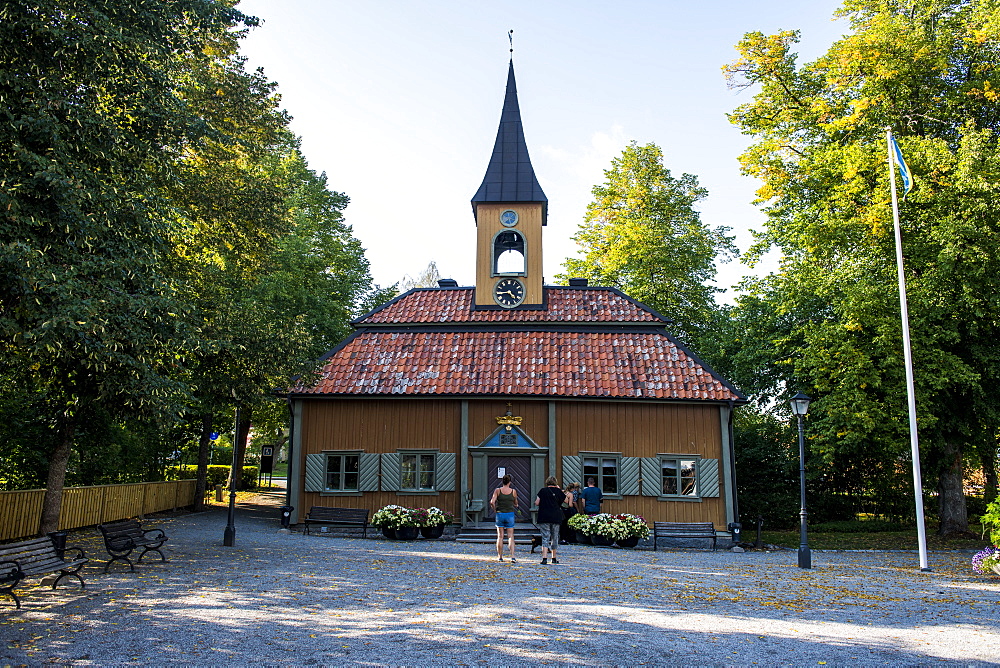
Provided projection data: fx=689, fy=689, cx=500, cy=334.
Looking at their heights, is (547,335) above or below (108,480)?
above

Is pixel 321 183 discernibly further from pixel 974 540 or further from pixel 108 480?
pixel 974 540

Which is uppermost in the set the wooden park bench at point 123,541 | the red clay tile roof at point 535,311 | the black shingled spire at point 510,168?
the black shingled spire at point 510,168

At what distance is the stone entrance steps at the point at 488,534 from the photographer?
1697cm

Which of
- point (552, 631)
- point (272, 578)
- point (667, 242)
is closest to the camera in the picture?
point (552, 631)

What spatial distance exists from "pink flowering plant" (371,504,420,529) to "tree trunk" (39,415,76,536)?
6913mm

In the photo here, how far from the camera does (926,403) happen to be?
669 inches

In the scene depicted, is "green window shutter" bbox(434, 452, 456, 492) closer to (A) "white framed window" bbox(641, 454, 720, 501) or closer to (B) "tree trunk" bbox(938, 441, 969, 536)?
(A) "white framed window" bbox(641, 454, 720, 501)

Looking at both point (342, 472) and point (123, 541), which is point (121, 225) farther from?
point (342, 472)

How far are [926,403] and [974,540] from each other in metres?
4.51

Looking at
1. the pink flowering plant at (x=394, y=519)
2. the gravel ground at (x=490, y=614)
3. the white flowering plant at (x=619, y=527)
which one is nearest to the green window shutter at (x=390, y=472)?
the pink flowering plant at (x=394, y=519)

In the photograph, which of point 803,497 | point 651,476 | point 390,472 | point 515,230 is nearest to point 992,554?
point 803,497

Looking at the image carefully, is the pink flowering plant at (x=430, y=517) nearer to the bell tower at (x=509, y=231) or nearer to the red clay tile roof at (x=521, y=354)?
the red clay tile roof at (x=521, y=354)

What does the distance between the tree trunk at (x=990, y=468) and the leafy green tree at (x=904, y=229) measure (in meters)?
0.51

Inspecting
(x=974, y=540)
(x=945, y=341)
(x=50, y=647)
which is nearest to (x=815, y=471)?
(x=974, y=540)
